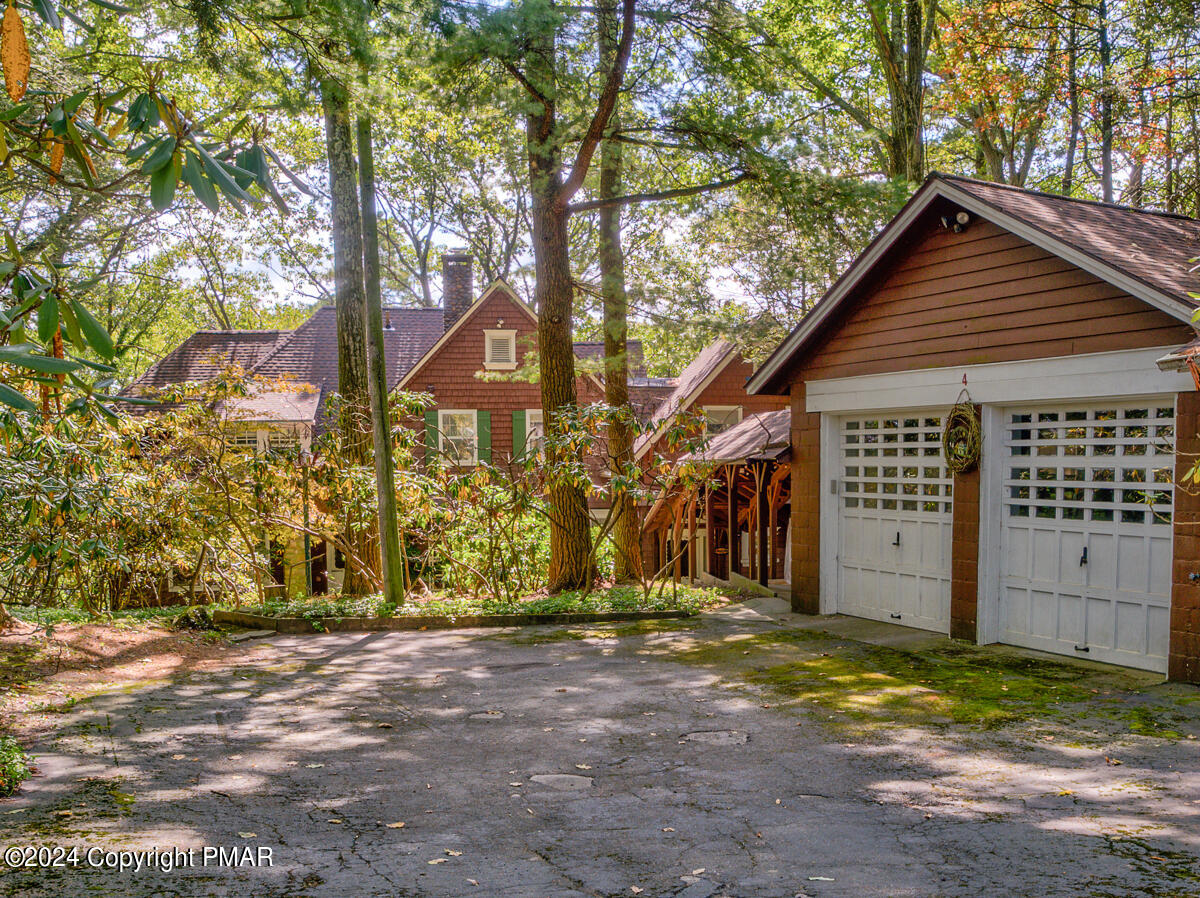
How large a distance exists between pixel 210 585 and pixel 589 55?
9405mm

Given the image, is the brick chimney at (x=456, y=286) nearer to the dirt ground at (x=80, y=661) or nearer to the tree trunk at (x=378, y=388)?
the tree trunk at (x=378, y=388)

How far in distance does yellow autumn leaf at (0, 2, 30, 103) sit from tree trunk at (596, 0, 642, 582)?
10580mm

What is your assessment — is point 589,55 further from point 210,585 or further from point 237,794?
point 237,794

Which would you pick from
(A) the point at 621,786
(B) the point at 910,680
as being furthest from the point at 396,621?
(A) the point at 621,786

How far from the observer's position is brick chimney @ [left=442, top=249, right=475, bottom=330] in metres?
28.2

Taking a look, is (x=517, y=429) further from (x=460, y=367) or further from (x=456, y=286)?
(x=456, y=286)

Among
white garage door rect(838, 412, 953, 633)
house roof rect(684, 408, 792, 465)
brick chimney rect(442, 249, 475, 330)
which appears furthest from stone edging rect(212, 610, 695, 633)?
brick chimney rect(442, 249, 475, 330)

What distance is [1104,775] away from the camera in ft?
18.0

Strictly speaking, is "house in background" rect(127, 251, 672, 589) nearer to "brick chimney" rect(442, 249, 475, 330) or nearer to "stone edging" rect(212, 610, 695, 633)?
"brick chimney" rect(442, 249, 475, 330)

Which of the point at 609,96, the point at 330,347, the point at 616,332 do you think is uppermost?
the point at 609,96

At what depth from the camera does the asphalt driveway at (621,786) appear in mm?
4043

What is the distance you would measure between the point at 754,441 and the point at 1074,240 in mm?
8530

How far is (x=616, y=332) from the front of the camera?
1508cm

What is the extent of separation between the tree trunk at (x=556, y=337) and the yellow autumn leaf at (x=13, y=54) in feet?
34.7
